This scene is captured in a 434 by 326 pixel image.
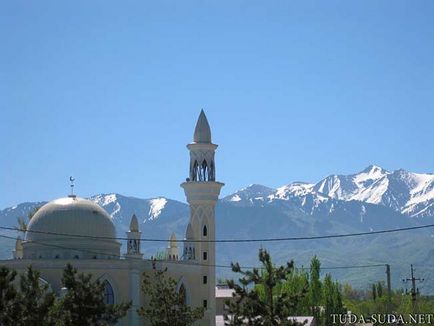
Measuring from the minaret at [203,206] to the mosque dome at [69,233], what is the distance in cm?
809

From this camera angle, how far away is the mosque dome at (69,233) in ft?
252

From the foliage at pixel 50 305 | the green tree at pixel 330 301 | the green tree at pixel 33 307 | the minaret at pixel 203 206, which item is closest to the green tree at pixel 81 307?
the foliage at pixel 50 305

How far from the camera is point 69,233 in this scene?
253 feet

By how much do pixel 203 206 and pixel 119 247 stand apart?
8.64m

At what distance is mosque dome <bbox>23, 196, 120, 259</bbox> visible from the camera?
76750mm

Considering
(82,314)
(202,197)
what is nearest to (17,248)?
(202,197)

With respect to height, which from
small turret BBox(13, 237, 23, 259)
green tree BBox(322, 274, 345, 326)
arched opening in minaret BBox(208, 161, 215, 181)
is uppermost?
arched opening in minaret BBox(208, 161, 215, 181)

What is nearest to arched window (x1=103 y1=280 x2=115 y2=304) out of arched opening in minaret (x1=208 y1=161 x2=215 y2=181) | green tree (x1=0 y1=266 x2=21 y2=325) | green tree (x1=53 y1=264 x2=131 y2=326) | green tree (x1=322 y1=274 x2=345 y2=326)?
arched opening in minaret (x1=208 y1=161 x2=215 y2=181)

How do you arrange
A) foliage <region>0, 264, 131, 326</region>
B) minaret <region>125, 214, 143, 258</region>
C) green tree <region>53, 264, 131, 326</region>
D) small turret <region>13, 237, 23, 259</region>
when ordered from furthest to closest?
small turret <region>13, 237, 23, 259</region> → minaret <region>125, 214, 143, 258</region> → green tree <region>53, 264, 131, 326</region> → foliage <region>0, 264, 131, 326</region>

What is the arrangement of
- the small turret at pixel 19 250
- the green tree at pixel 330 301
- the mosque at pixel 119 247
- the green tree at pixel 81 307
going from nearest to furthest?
1. the green tree at pixel 81 307
2. the mosque at pixel 119 247
3. the small turret at pixel 19 250
4. the green tree at pixel 330 301

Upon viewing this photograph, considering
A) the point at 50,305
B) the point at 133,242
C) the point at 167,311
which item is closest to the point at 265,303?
the point at 50,305

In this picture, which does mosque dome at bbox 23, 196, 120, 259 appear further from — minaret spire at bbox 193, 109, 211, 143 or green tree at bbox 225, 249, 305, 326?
green tree at bbox 225, 249, 305, 326

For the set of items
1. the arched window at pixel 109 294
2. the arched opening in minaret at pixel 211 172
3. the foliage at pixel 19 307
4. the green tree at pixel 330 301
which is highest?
the arched opening in minaret at pixel 211 172

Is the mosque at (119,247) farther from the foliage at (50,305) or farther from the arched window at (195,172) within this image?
the foliage at (50,305)
